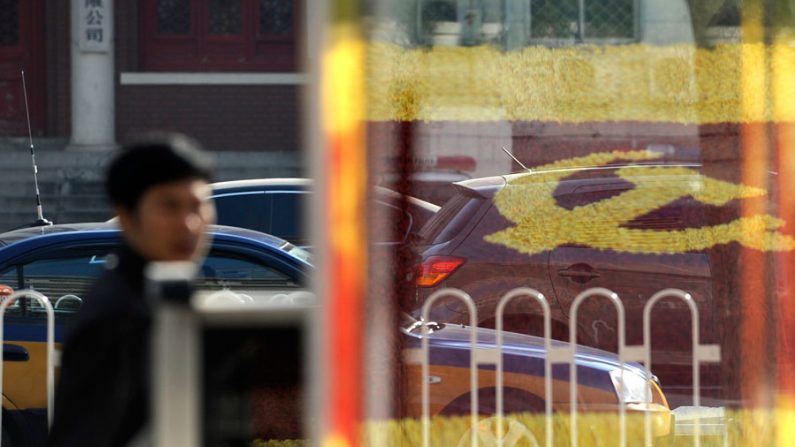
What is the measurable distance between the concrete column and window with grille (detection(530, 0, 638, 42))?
16858mm

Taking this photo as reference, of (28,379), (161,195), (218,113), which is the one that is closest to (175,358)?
(161,195)

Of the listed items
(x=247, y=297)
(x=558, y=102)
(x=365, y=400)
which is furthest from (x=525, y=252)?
(x=247, y=297)

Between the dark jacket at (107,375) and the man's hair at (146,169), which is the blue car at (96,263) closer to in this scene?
the man's hair at (146,169)

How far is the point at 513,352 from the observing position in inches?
190

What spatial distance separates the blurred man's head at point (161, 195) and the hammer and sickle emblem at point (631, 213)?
1.36m

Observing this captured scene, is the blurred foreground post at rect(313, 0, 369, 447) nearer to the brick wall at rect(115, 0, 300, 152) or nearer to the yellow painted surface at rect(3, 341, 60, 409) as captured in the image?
the yellow painted surface at rect(3, 341, 60, 409)

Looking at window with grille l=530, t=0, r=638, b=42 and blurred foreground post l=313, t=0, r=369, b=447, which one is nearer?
blurred foreground post l=313, t=0, r=369, b=447

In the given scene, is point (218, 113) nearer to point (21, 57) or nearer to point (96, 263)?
point (21, 57)

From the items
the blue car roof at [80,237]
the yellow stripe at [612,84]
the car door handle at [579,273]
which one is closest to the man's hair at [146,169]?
the yellow stripe at [612,84]

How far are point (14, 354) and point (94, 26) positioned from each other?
46.4ft

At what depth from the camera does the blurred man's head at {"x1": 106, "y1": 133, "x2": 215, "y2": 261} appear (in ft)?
10.6

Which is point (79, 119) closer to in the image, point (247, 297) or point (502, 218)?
point (247, 297)

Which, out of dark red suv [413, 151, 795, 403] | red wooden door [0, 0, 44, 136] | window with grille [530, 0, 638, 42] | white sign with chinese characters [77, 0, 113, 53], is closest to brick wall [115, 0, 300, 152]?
white sign with chinese characters [77, 0, 113, 53]

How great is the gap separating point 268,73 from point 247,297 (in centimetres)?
1448
